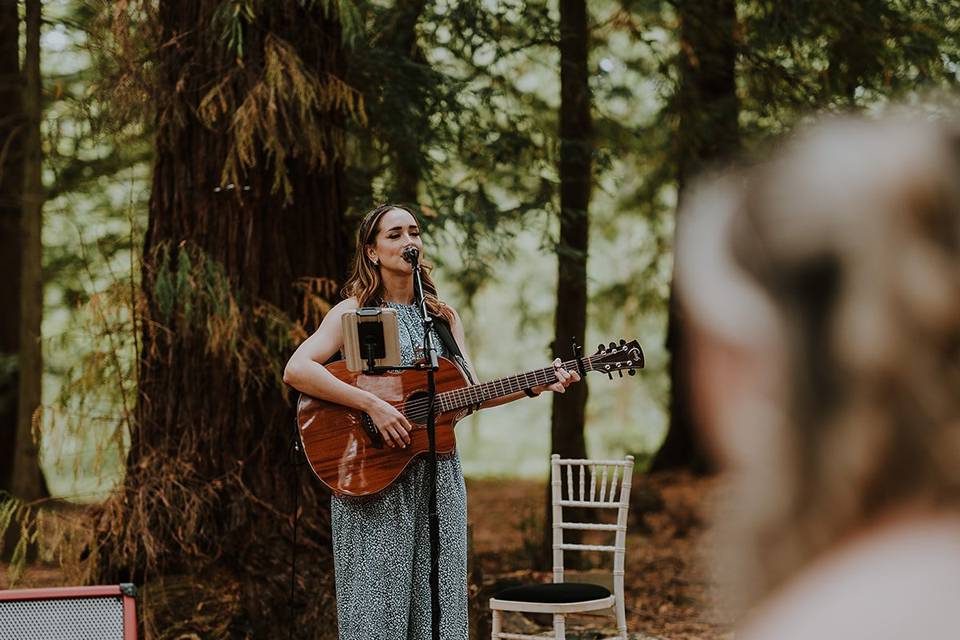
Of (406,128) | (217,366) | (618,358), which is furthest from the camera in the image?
(406,128)

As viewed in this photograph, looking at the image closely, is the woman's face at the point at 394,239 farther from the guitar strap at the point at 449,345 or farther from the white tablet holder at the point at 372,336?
the white tablet holder at the point at 372,336

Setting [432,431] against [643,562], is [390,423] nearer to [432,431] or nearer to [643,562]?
[432,431]

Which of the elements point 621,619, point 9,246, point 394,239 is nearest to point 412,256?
point 394,239

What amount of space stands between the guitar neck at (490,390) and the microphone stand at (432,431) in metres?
0.07

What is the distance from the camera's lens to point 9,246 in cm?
1089

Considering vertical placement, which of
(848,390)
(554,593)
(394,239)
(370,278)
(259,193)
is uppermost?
(259,193)

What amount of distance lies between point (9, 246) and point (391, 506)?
7818mm

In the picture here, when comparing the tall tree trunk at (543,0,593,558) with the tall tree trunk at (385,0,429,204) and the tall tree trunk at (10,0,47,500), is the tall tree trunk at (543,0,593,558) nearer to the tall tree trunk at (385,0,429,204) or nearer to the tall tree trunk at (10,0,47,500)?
the tall tree trunk at (385,0,429,204)

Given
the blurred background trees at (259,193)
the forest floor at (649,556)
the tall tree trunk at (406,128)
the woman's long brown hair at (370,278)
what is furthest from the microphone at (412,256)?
the tall tree trunk at (406,128)

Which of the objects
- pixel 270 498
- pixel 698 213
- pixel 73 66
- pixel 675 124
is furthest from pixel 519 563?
pixel 698 213

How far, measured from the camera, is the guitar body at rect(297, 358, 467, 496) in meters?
4.40

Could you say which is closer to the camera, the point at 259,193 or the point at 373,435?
the point at 373,435

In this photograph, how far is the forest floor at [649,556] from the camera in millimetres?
7199

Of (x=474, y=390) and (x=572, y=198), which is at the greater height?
(x=572, y=198)
